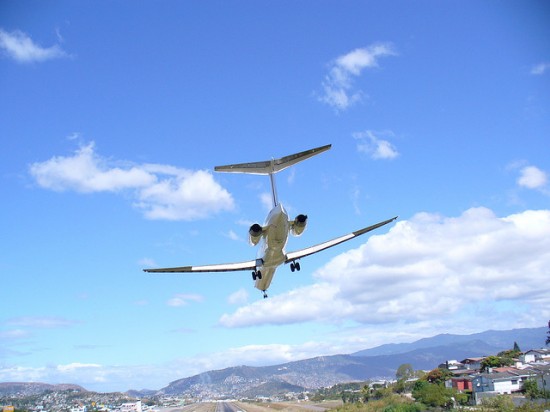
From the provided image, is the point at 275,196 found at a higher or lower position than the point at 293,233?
higher

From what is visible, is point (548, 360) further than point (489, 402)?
Yes

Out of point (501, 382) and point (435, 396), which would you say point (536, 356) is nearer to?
point (501, 382)

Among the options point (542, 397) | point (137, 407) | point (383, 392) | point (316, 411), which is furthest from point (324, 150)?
point (137, 407)

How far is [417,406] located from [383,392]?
104ft

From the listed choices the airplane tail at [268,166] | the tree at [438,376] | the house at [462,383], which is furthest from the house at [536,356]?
the airplane tail at [268,166]

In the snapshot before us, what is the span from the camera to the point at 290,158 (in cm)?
3481

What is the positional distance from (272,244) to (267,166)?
546 centimetres

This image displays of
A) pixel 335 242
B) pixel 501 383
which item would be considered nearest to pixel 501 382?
pixel 501 383

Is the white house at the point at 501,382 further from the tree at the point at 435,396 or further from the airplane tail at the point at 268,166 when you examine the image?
the airplane tail at the point at 268,166

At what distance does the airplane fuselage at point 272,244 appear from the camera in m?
33.8

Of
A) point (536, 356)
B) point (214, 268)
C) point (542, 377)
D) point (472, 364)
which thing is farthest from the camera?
point (472, 364)

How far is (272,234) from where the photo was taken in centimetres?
3475

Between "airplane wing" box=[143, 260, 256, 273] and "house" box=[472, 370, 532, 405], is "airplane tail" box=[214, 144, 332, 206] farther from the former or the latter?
"house" box=[472, 370, 532, 405]

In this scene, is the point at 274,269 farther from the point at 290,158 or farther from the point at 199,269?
the point at 290,158
